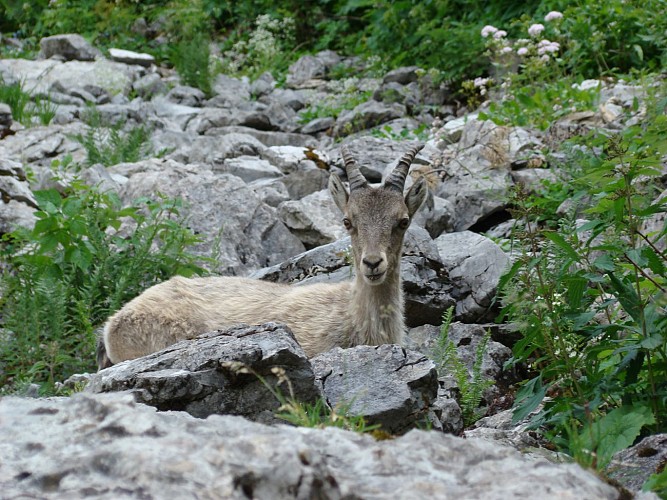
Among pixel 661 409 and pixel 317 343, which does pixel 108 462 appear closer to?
pixel 661 409

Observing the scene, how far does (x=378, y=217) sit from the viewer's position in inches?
320

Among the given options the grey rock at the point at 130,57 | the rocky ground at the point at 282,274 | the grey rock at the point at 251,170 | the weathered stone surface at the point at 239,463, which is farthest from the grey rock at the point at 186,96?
the weathered stone surface at the point at 239,463

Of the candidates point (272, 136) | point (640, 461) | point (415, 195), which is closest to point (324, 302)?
point (415, 195)

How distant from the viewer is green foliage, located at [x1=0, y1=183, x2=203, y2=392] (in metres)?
9.02

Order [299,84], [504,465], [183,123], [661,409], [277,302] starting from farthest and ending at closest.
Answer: [299,84] → [183,123] → [277,302] → [661,409] → [504,465]

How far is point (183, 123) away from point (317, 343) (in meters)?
10.6

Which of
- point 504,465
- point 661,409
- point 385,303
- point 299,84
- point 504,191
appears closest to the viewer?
point 504,465

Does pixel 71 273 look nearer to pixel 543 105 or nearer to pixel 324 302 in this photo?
pixel 324 302

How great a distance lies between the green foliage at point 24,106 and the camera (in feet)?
51.9

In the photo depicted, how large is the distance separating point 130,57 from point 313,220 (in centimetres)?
1140

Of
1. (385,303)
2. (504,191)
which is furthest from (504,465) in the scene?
(504,191)

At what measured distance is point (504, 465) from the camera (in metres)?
2.95

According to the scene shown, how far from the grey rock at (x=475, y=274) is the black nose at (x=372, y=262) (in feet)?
5.12

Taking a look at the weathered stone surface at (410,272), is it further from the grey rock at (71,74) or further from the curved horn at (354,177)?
the grey rock at (71,74)
